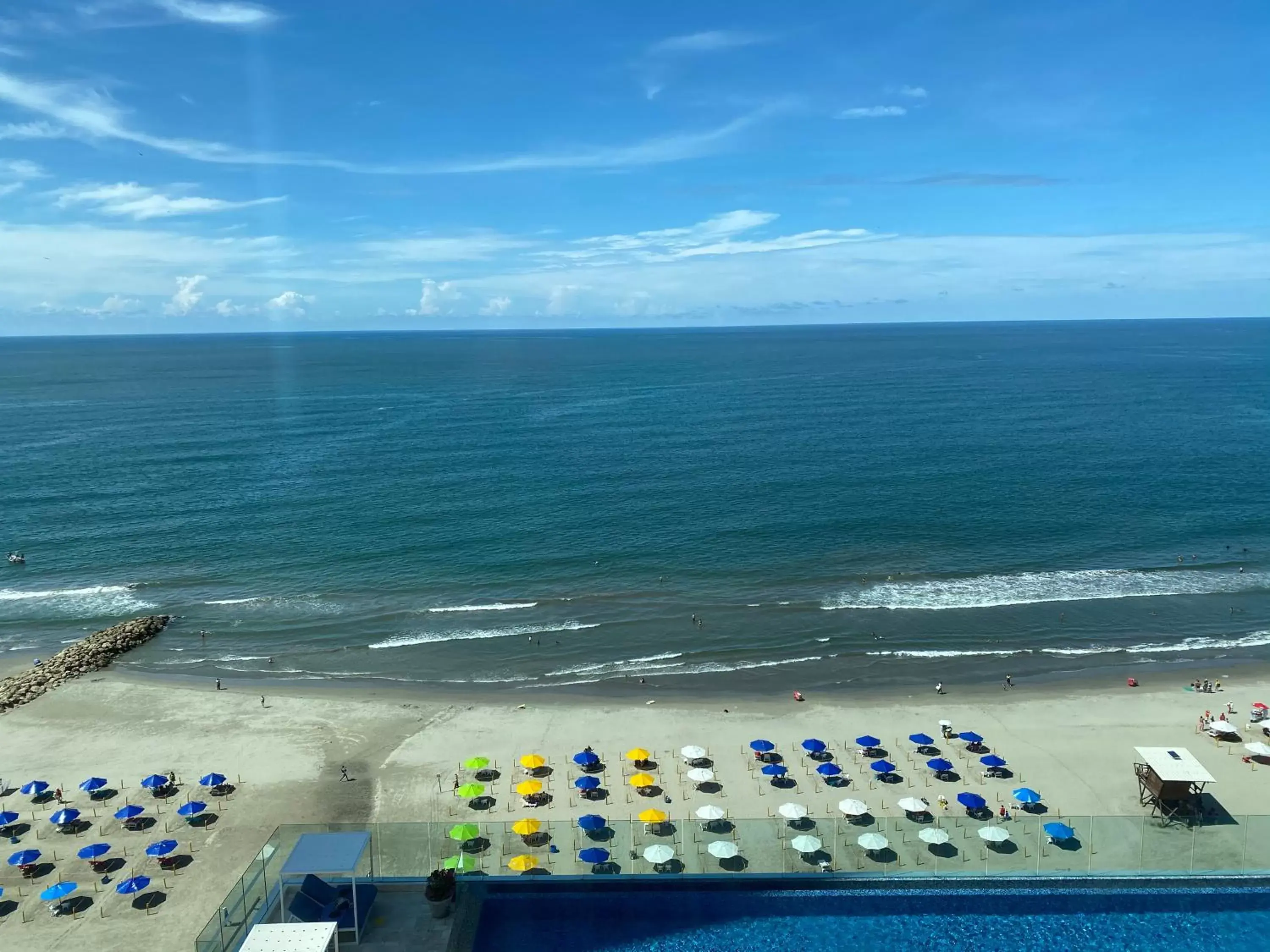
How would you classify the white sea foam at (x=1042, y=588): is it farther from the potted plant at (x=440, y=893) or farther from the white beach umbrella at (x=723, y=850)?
the potted plant at (x=440, y=893)

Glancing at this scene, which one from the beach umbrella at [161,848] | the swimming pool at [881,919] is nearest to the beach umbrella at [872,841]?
the swimming pool at [881,919]

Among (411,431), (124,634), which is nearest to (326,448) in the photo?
(411,431)

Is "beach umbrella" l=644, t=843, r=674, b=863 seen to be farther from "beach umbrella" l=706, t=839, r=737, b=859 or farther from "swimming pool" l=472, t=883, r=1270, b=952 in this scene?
"beach umbrella" l=706, t=839, r=737, b=859

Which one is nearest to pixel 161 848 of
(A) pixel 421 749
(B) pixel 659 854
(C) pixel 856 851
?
(A) pixel 421 749

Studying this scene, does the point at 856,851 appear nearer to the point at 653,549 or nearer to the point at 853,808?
the point at 853,808

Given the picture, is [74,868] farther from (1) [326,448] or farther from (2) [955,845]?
(1) [326,448]

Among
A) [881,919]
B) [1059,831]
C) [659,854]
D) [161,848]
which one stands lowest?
[881,919]

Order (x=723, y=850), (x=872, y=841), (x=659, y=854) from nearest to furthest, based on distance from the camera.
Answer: (x=723, y=850) → (x=872, y=841) → (x=659, y=854)
